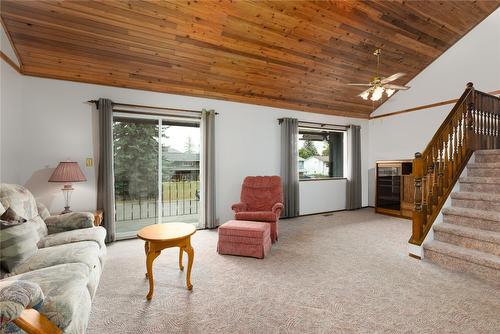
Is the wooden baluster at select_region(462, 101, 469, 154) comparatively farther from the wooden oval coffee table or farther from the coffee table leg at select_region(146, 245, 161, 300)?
the coffee table leg at select_region(146, 245, 161, 300)

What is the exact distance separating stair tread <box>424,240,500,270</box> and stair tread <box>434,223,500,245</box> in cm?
15

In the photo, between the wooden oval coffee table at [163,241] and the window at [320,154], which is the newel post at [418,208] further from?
the window at [320,154]

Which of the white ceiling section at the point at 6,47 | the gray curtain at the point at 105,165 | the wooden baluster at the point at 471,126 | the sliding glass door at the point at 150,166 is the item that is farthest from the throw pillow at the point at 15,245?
the wooden baluster at the point at 471,126

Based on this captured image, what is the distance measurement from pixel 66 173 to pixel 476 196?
17.7 feet

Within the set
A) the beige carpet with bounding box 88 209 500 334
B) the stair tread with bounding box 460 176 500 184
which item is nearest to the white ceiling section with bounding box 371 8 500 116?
the stair tread with bounding box 460 176 500 184

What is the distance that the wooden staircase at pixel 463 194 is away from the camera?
2783mm

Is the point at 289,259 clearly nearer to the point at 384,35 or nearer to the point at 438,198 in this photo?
the point at 438,198

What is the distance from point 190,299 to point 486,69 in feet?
22.0

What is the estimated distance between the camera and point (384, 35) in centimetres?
428

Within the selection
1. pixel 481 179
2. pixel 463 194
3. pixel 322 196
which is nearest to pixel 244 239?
pixel 463 194

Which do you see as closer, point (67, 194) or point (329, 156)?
point (67, 194)

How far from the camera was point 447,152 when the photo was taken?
12.0 feet

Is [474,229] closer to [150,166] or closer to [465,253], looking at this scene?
[465,253]

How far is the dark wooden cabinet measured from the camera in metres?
5.55
